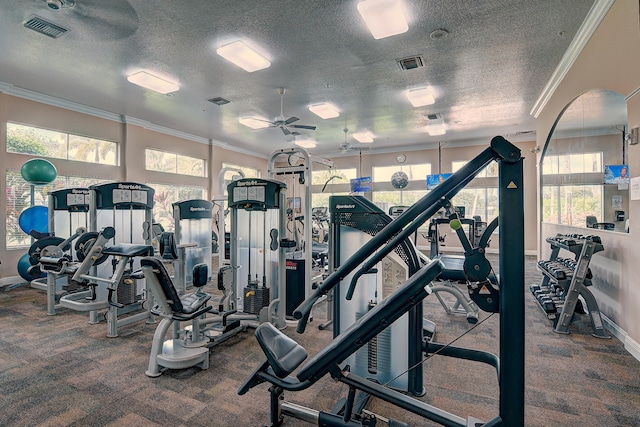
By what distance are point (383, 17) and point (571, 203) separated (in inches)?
158

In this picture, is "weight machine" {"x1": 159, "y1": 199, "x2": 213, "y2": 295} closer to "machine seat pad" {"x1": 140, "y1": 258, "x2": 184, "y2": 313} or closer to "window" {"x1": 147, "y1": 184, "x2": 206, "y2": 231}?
"machine seat pad" {"x1": 140, "y1": 258, "x2": 184, "y2": 313}

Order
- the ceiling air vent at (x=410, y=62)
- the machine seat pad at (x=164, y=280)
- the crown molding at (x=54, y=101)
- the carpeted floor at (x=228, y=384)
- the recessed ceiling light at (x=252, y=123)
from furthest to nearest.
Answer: the recessed ceiling light at (x=252, y=123)
the crown molding at (x=54, y=101)
the ceiling air vent at (x=410, y=62)
the machine seat pad at (x=164, y=280)
the carpeted floor at (x=228, y=384)

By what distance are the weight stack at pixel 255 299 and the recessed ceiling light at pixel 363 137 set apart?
20.7 ft

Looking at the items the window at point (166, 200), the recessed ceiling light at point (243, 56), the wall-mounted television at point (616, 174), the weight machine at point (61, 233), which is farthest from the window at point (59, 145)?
the wall-mounted television at point (616, 174)

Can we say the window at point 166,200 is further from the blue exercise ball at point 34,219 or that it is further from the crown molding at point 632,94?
the crown molding at point 632,94

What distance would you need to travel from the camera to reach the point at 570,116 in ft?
16.6

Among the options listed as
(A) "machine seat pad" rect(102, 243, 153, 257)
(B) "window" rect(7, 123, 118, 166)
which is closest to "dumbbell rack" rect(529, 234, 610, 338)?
(A) "machine seat pad" rect(102, 243, 153, 257)

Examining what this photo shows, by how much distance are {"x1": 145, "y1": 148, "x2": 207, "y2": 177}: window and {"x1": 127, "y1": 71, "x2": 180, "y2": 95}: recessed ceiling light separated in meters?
3.18

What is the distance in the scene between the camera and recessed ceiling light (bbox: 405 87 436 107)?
5.83 meters

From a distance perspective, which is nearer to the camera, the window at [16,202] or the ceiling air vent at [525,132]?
the window at [16,202]

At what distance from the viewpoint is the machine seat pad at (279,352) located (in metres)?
1.66

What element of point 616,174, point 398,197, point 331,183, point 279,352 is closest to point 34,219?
point 279,352

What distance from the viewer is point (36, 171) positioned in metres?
5.57

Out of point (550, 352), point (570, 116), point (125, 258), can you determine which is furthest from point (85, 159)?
point (570, 116)
